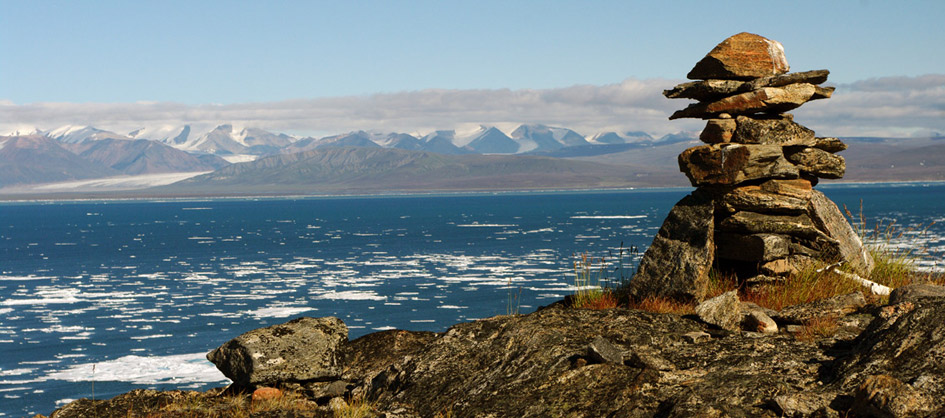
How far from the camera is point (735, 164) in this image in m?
14.2

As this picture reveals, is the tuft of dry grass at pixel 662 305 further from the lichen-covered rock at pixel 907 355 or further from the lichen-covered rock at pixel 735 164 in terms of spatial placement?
the lichen-covered rock at pixel 907 355

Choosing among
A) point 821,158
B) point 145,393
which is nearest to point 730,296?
point 821,158

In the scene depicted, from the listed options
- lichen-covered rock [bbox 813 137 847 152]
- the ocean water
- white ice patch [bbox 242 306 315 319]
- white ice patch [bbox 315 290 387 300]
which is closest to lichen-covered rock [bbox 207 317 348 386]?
lichen-covered rock [bbox 813 137 847 152]

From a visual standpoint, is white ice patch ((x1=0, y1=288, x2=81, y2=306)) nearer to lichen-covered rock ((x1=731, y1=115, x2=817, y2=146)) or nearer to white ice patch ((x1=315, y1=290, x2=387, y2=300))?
white ice patch ((x1=315, y1=290, x2=387, y2=300))

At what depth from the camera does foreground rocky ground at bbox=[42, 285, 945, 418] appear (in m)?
7.69

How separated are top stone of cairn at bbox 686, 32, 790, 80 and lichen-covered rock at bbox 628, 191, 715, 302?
267 centimetres

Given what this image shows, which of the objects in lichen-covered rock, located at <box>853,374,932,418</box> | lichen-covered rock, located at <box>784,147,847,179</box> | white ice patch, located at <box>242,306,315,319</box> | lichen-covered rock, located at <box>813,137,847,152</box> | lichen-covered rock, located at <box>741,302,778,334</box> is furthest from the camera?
white ice patch, located at <box>242,306,315,319</box>

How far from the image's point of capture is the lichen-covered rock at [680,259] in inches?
513

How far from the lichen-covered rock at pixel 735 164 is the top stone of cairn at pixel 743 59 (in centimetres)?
146

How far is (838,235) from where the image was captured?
48.7ft

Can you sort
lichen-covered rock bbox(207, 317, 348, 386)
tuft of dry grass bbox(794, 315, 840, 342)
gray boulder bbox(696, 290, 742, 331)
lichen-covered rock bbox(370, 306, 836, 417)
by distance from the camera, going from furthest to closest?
1. lichen-covered rock bbox(207, 317, 348, 386)
2. gray boulder bbox(696, 290, 742, 331)
3. tuft of dry grass bbox(794, 315, 840, 342)
4. lichen-covered rock bbox(370, 306, 836, 417)

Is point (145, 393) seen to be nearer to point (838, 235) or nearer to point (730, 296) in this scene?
point (730, 296)

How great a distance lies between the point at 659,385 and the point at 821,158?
8.34 m

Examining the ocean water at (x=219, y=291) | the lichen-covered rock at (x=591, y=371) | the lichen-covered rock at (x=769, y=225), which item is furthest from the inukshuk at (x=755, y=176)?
the ocean water at (x=219, y=291)
